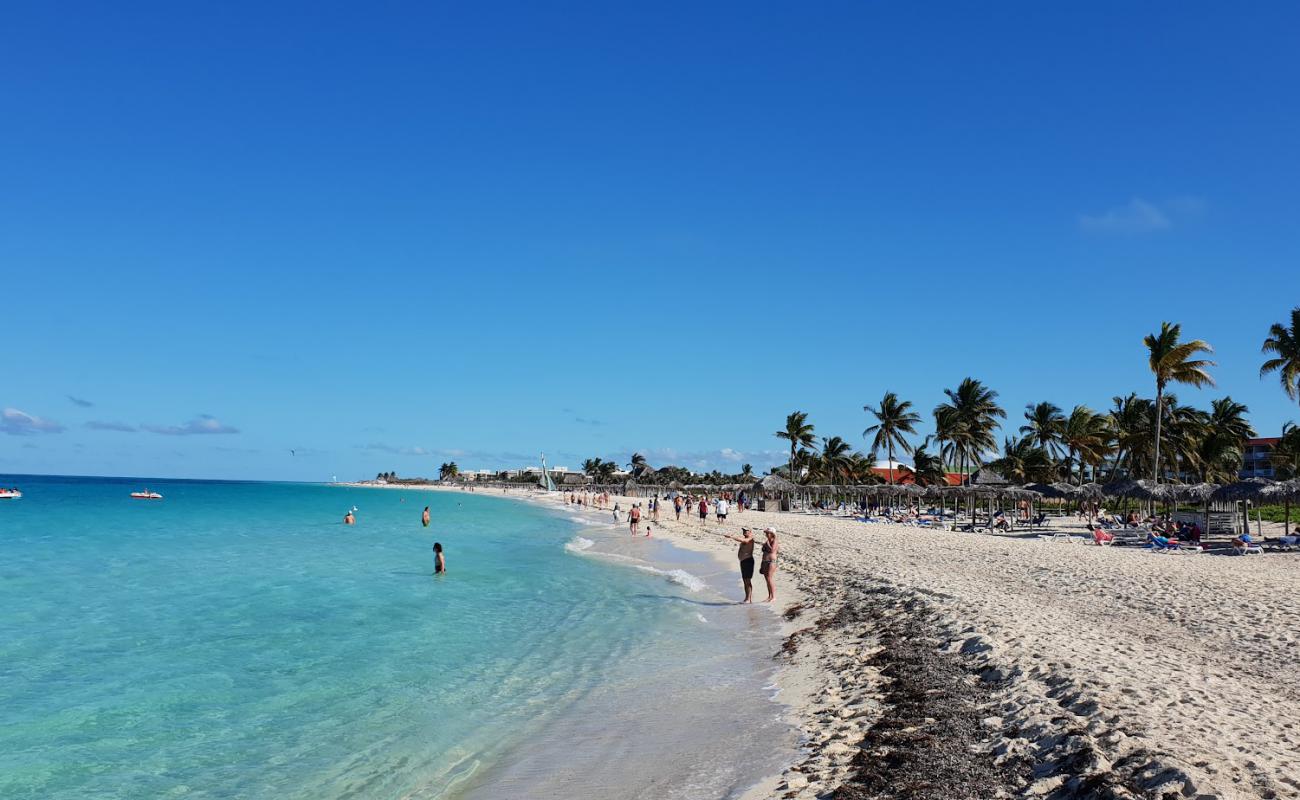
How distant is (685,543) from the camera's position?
1208 inches

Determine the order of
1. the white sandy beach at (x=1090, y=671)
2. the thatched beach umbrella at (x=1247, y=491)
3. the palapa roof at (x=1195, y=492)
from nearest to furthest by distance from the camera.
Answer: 1. the white sandy beach at (x=1090, y=671)
2. the thatched beach umbrella at (x=1247, y=491)
3. the palapa roof at (x=1195, y=492)

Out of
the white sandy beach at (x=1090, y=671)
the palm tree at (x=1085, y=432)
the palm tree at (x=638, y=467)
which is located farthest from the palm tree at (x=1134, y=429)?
the palm tree at (x=638, y=467)

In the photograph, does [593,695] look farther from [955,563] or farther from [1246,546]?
[1246,546]

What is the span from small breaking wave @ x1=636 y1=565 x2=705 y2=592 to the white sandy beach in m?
2.47

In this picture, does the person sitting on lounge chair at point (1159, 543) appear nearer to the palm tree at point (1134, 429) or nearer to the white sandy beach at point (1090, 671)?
the white sandy beach at point (1090, 671)

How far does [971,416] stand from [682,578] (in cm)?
3872

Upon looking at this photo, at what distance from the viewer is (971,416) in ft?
168

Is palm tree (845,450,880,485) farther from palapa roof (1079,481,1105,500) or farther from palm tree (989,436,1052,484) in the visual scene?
palapa roof (1079,481,1105,500)

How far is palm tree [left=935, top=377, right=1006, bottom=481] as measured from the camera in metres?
50.9

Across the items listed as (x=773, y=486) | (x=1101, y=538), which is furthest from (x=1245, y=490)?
(x=773, y=486)

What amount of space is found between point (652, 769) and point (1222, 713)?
442 centimetres

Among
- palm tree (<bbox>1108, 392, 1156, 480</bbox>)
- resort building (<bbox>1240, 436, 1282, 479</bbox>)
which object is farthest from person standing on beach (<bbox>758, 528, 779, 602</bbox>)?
resort building (<bbox>1240, 436, 1282, 479</bbox>)

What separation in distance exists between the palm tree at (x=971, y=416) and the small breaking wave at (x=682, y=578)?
3597 cm

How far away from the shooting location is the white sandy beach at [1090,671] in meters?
4.69
